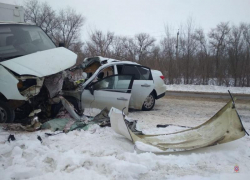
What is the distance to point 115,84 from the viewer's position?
5852 mm

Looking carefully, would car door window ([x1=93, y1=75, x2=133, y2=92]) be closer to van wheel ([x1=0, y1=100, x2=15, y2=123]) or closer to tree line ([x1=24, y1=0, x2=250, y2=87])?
van wheel ([x1=0, y1=100, x2=15, y2=123])

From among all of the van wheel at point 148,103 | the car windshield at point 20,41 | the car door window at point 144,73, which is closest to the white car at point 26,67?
the car windshield at point 20,41

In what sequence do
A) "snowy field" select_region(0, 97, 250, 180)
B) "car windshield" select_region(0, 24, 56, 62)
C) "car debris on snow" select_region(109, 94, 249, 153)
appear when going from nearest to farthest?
"snowy field" select_region(0, 97, 250, 180) → "car debris on snow" select_region(109, 94, 249, 153) → "car windshield" select_region(0, 24, 56, 62)

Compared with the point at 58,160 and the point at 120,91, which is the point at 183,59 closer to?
the point at 120,91

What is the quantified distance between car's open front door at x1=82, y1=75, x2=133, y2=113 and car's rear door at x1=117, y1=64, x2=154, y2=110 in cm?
101

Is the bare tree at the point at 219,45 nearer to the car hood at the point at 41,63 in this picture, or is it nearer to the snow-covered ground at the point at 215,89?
the snow-covered ground at the point at 215,89

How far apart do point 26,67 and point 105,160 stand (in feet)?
9.30

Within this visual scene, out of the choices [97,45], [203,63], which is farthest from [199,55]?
[97,45]

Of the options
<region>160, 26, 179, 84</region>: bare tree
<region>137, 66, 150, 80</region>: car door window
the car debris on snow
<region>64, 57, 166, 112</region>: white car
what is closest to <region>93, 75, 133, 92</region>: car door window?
<region>64, 57, 166, 112</region>: white car

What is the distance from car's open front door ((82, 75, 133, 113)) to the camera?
228 inches

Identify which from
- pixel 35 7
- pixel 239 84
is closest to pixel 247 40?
pixel 239 84

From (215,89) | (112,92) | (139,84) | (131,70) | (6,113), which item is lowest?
(215,89)

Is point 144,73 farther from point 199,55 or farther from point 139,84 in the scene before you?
point 199,55

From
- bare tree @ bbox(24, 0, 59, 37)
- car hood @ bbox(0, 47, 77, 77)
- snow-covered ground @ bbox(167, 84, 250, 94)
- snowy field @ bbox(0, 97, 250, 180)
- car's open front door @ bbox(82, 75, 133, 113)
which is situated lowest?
snow-covered ground @ bbox(167, 84, 250, 94)
